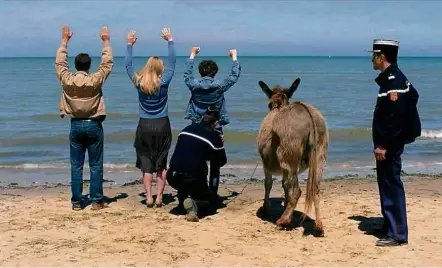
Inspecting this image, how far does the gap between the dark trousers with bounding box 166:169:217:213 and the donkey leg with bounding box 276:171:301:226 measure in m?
1.30

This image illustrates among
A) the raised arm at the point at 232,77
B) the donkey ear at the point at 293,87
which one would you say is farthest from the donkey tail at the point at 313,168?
the raised arm at the point at 232,77

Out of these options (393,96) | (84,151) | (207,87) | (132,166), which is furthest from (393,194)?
(132,166)

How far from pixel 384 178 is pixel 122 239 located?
3.28 m

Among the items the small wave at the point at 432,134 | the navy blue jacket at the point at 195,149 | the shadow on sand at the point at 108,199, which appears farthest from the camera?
the small wave at the point at 432,134

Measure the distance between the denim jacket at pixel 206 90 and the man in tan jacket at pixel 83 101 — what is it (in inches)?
46.6

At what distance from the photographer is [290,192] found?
728cm

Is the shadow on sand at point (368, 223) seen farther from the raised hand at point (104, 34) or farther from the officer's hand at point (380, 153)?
the raised hand at point (104, 34)

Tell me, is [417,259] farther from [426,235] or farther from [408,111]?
[408,111]

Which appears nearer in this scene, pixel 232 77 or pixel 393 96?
pixel 393 96

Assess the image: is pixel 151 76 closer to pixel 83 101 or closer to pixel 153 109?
pixel 153 109

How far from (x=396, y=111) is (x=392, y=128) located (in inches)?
8.1

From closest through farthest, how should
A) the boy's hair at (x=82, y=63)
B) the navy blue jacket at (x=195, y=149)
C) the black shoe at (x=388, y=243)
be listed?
the black shoe at (x=388, y=243)
the navy blue jacket at (x=195, y=149)
the boy's hair at (x=82, y=63)

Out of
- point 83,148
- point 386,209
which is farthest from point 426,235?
point 83,148

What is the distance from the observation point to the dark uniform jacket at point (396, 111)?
20.8 ft
